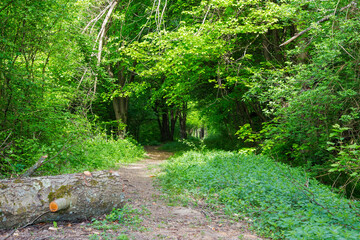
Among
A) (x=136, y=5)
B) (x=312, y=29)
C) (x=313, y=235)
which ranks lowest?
(x=313, y=235)

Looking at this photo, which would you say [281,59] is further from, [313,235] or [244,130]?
[313,235]

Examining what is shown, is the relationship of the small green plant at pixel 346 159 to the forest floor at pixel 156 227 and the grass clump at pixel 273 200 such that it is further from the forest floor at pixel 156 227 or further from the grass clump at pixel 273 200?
the forest floor at pixel 156 227

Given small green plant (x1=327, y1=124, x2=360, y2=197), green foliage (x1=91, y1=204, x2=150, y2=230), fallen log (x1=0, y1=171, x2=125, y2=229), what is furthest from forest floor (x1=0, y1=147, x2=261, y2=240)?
small green plant (x1=327, y1=124, x2=360, y2=197)

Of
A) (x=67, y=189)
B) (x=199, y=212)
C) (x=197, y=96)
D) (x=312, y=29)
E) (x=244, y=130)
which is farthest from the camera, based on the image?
(x=197, y=96)

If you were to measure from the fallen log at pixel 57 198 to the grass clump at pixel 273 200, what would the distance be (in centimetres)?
218

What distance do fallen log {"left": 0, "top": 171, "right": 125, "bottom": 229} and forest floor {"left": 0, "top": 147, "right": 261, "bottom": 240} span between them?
0.50 feet

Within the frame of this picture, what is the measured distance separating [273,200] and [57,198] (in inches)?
144

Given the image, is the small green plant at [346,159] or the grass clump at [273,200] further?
the small green plant at [346,159]

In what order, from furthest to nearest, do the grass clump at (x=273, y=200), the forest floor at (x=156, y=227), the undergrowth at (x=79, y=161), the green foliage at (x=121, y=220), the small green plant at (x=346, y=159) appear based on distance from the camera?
the undergrowth at (x=79, y=161) < the small green plant at (x=346, y=159) < the green foliage at (x=121, y=220) < the grass clump at (x=273, y=200) < the forest floor at (x=156, y=227)

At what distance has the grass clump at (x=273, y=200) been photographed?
144 inches

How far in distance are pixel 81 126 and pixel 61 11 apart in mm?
2920

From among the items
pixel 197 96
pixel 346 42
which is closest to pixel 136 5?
pixel 197 96

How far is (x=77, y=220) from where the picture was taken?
398 cm

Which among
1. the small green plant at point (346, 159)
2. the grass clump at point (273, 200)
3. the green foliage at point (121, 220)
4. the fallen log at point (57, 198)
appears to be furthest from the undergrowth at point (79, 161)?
the small green plant at point (346, 159)
